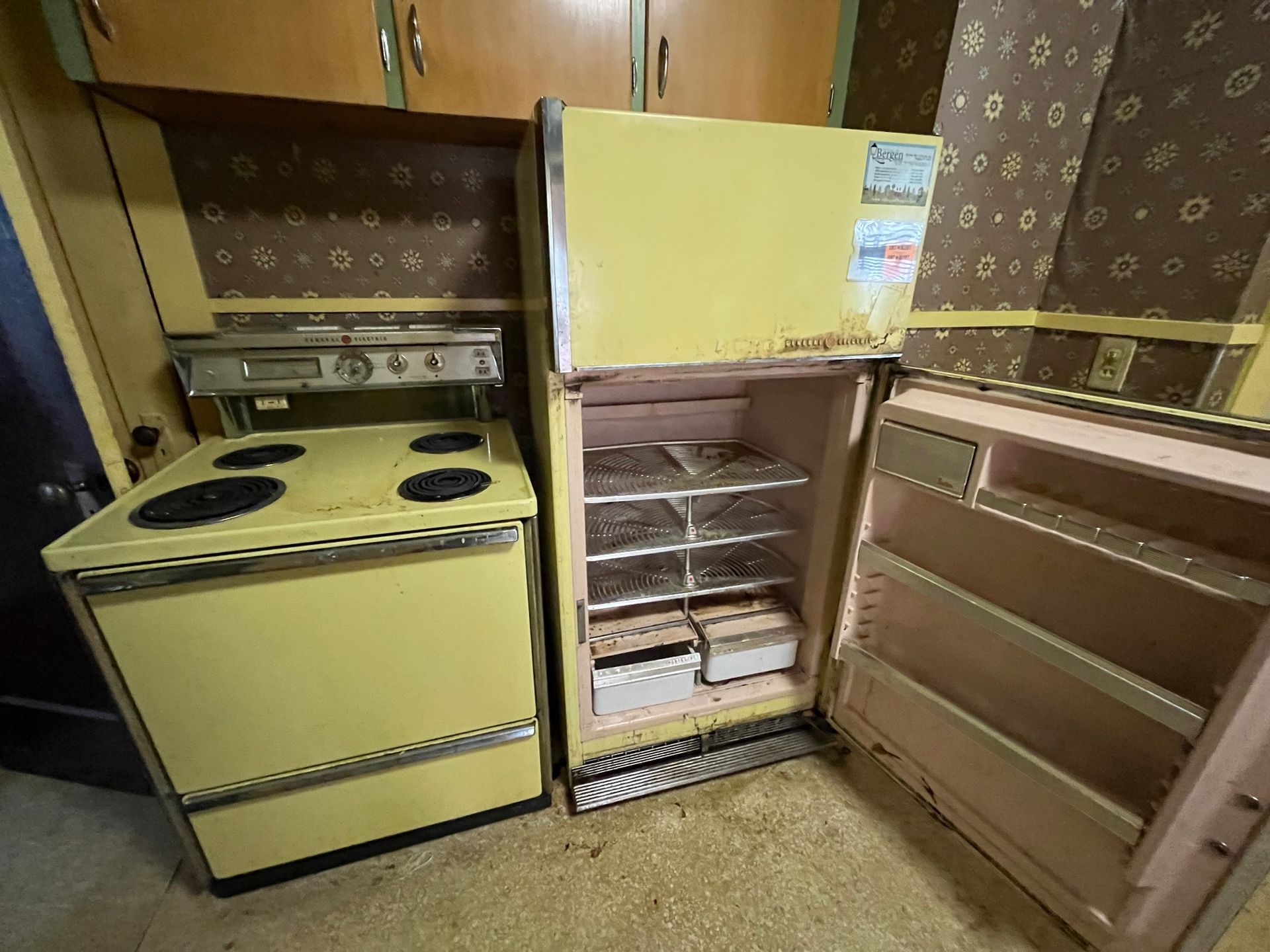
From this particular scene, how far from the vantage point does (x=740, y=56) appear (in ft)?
3.82

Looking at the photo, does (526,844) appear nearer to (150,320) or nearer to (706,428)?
(706,428)

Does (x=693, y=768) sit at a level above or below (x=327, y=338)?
below

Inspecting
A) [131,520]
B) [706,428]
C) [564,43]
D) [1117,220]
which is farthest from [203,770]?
[1117,220]

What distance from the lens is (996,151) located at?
48.8 inches

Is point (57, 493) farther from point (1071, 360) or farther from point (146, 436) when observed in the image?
point (1071, 360)

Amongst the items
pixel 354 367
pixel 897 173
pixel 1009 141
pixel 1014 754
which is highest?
pixel 1009 141

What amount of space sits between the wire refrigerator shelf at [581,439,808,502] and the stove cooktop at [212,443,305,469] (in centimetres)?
74

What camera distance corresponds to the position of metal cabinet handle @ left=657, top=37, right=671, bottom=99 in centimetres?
112

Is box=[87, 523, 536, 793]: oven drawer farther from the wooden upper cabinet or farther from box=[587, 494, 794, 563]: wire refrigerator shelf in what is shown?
the wooden upper cabinet

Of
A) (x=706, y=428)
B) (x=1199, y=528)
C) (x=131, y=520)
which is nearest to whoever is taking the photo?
(x=1199, y=528)

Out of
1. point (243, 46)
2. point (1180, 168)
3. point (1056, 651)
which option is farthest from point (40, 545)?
point (1180, 168)

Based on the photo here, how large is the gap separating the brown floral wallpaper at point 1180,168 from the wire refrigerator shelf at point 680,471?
1007 millimetres

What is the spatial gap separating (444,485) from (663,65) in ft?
3.57

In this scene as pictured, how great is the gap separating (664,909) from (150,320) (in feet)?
6.24
